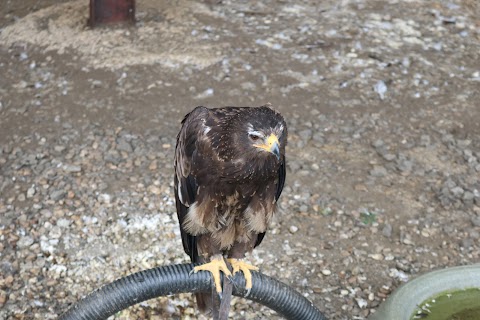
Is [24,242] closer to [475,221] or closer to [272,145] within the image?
[272,145]

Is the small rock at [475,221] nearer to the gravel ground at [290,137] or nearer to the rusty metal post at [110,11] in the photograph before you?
the gravel ground at [290,137]

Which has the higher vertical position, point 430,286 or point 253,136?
point 253,136

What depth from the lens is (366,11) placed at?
7.36 meters

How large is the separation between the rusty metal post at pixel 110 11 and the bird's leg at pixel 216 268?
12.7ft

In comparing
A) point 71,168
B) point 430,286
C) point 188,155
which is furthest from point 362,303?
point 71,168

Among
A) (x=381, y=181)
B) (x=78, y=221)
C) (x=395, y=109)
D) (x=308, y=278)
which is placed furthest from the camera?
(x=395, y=109)

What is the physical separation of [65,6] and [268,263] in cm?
399

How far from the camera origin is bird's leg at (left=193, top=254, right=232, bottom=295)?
3047 millimetres

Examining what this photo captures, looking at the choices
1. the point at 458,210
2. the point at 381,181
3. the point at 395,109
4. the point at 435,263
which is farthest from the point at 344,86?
the point at 435,263

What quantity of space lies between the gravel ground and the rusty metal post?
5.4 inches

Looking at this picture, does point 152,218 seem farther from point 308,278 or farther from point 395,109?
point 395,109

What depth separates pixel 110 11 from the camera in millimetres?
6719

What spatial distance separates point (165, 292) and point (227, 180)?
716 millimetres

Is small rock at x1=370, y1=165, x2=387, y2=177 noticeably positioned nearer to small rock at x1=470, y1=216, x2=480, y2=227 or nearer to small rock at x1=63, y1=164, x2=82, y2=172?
small rock at x1=470, y1=216, x2=480, y2=227
